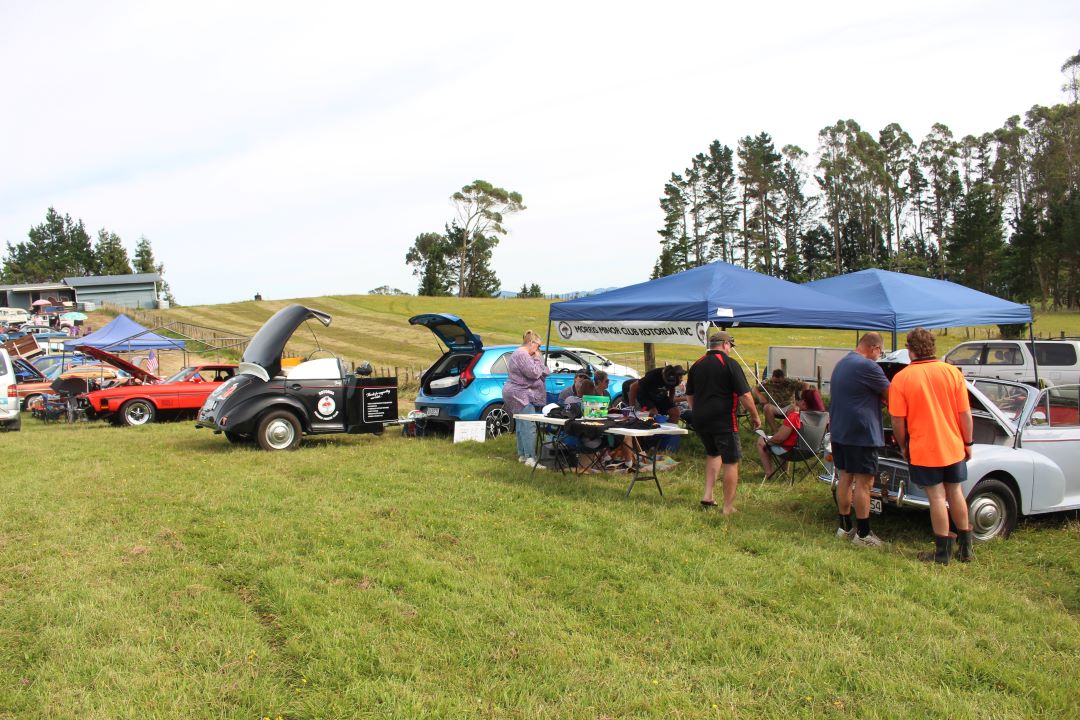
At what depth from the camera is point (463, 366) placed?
11.9 metres

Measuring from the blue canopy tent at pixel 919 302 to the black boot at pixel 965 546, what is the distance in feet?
16.9

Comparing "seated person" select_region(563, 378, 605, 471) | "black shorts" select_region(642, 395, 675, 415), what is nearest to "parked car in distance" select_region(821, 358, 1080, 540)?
"seated person" select_region(563, 378, 605, 471)

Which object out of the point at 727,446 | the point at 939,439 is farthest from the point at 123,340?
the point at 939,439

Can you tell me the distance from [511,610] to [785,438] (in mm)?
4743

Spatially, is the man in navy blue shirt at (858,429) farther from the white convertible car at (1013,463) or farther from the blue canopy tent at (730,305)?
the blue canopy tent at (730,305)

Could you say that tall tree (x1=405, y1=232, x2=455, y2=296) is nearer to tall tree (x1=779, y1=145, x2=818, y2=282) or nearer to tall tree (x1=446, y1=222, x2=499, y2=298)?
tall tree (x1=446, y1=222, x2=499, y2=298)

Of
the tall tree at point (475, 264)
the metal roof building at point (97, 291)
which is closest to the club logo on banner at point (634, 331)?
the metal roof building at point (97, 291)

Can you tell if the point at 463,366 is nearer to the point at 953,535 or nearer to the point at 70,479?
the point at 70,479

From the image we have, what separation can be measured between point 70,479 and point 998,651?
9.03 m

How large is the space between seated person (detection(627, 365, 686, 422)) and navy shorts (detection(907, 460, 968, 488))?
436 cm

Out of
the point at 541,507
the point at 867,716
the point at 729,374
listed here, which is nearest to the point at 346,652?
the point at 867,716

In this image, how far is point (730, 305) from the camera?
934 centimetres

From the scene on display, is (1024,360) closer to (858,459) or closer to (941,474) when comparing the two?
(858,459)

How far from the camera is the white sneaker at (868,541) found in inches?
234
